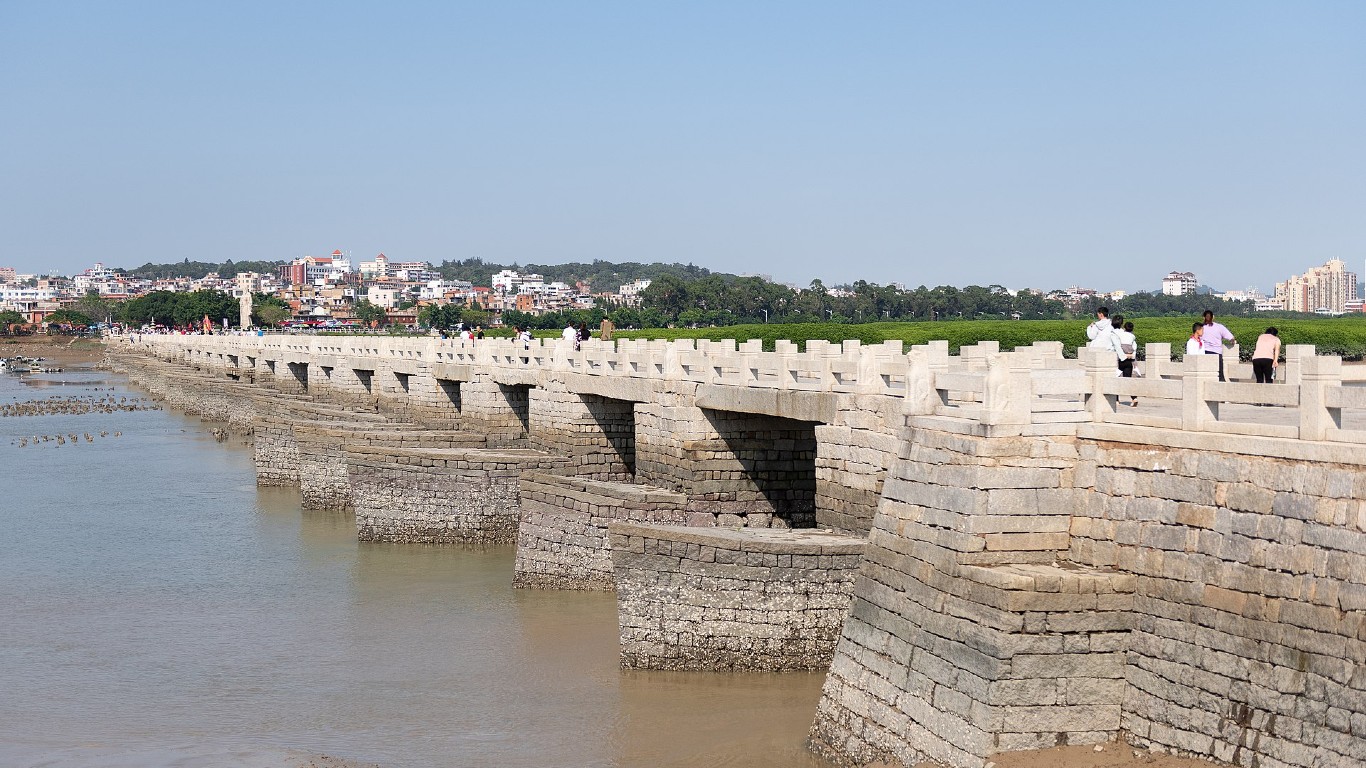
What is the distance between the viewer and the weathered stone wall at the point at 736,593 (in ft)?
44.6

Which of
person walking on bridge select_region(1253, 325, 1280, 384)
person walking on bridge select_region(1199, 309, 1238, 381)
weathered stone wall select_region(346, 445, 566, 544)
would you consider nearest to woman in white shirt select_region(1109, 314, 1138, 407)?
person walking on bridge select_region(1199, 309, 1238, 381)

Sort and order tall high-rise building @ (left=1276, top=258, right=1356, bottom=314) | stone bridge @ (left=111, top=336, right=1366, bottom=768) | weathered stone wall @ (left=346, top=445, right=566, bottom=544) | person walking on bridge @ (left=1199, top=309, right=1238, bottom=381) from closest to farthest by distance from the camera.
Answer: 1. stone bridge @ (left=111, top=336, right=1366, bottom=768)
2. person walking on bridge @ (left=1199, top=309, right=1238, bottom=381)
3. weathered stone wall @ (left=346, top=445, right=566, bottom=544)
4. tall high-rise building @ (left=1276, top=258, right=1356, bottom=314)

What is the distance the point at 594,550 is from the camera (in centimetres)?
1816

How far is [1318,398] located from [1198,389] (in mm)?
991

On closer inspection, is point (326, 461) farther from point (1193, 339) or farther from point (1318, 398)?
point (1318, 398)

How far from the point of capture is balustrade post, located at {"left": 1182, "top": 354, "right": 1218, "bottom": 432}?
9.64 m

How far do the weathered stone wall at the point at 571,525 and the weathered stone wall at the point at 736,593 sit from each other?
2869 millimetres

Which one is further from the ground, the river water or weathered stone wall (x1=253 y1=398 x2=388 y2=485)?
weathered stone wall (x1=253 y1=398 x2=388 y2=485)

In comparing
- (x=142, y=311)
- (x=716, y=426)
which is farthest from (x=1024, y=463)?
(x=142, y=311)

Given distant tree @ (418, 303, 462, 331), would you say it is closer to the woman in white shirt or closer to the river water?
the river water

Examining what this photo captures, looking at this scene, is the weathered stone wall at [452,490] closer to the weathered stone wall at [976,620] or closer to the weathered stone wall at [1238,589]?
the weathered stone wall at [976,620]

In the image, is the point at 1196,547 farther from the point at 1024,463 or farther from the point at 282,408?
the point at 282,408

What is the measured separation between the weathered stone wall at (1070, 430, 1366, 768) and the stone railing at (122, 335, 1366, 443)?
0.26 m

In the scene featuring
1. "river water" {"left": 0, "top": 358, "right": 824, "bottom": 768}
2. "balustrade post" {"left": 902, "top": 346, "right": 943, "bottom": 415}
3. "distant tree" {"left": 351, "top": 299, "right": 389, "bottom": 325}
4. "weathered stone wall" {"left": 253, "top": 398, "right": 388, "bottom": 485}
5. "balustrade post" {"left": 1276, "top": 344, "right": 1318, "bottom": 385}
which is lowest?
"river water" {"left": 0, "top": 358, "right": 824, "bottom": 768}
